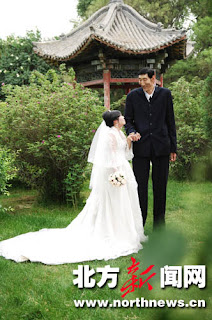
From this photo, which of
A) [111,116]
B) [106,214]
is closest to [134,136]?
[111,116]

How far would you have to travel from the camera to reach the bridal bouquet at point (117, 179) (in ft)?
12.2

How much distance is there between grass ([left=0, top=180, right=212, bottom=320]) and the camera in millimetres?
468

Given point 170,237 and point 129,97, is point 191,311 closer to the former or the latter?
point 170,237

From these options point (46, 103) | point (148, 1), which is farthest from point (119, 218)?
point (148, 1)

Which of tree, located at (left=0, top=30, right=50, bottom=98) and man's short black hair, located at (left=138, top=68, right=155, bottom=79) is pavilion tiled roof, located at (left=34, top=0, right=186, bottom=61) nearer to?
tree, located at (left=0, top=30, right=50, bottom=98)

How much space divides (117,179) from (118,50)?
6.45m

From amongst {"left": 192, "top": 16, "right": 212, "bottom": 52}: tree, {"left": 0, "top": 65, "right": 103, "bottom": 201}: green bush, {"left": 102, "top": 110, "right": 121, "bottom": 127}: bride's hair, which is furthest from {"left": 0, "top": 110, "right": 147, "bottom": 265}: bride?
{"left": 192, "top": 16, "right": 212, "bottom": 52}: tree

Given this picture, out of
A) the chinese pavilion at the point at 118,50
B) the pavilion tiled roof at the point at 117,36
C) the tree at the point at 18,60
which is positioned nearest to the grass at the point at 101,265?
the chinese pavilion at the point at 118,50

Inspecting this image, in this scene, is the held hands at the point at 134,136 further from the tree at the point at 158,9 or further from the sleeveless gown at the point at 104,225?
the tree at the point at 158,9

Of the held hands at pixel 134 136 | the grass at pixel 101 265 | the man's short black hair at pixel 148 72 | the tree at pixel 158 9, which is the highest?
the tree at pixel 158 9

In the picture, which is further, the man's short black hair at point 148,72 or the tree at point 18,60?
the tree at point 18,60

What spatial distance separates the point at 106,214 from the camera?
389cm

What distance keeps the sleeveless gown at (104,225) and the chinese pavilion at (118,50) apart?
5817 mm

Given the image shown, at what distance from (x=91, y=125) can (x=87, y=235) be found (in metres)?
2.02
